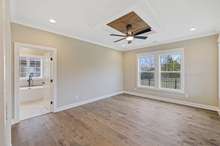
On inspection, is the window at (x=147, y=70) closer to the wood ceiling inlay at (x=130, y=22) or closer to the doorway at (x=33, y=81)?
the wood ceiling inlay at (x=130, y=22)

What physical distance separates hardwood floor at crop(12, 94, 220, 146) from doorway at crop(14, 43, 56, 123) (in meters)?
0.56

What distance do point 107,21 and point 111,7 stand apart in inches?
26.9

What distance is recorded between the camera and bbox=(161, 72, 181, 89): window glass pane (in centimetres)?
491

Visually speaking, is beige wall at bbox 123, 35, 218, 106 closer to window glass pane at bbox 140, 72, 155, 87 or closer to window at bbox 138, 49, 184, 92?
window at bbox 138, 49, 184, 92

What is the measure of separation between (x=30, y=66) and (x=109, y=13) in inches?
201

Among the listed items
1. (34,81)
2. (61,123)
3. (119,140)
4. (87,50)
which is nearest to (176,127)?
(119,140)

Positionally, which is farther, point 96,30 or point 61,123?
point 96,30

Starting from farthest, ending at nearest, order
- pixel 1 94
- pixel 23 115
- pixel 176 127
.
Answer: pixel 23 115 < pixel 176 127 < pixel 1 94

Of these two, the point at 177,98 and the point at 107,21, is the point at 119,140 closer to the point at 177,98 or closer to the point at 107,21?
the point at 107,21

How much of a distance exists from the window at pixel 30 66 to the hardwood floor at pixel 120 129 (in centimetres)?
332

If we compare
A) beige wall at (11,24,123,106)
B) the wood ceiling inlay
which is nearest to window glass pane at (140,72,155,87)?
beige wall at (11,24,123,106)

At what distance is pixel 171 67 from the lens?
5.09 meters

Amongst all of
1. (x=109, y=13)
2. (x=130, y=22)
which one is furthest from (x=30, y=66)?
(x=130, y=22)

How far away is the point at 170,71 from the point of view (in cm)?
512
